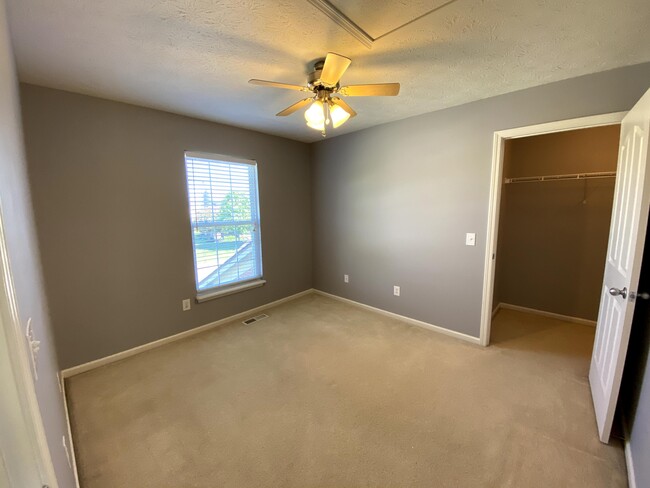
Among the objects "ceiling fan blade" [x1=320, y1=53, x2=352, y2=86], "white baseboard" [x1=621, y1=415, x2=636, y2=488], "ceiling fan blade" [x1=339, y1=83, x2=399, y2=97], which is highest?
"ceiling fan blade" [x1=320, y1=53, x2=352, y2=86]

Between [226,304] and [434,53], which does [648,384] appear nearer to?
[434,53]

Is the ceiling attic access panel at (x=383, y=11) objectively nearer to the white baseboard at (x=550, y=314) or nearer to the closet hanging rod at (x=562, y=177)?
the closet hanging rod at (x=562, y=177)

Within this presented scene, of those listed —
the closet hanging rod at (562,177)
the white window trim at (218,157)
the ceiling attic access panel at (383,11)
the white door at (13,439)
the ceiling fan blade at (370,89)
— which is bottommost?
the white door at (13,439)

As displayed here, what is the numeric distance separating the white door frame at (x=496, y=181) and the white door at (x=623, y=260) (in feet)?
0.97

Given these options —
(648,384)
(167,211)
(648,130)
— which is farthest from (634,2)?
(167,211)

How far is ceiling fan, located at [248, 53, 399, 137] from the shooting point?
1572mm

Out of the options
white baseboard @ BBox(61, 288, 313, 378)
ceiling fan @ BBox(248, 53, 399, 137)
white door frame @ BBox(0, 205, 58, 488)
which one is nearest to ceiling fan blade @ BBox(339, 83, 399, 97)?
ceiling fan @ BBox(248, 53, 399, 137)

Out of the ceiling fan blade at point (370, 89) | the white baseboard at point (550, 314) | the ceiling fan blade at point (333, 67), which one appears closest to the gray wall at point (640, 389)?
the white baseboard at point (550, 314)

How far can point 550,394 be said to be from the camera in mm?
2031

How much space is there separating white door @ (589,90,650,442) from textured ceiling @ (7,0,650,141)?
53 centimetres

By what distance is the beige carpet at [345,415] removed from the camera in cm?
148

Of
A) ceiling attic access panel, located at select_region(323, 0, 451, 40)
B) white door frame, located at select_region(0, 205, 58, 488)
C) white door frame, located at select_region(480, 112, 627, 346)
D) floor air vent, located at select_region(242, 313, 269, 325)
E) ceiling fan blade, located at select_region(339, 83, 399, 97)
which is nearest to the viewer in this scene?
white door frame, located at select_region(0, 205, 58, 488)

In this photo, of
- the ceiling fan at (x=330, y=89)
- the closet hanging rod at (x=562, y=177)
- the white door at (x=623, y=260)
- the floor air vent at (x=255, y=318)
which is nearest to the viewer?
the white door at (x=623, y=260)

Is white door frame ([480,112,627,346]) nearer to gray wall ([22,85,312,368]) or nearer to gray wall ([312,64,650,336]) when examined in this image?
gray wall ([312,64,650,336])
